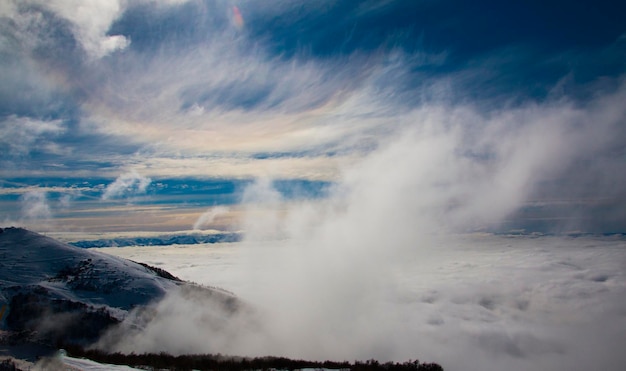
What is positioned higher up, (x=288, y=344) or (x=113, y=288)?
(x=113, y=288)

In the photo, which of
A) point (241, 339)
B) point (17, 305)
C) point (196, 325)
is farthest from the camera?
point (241, 339)

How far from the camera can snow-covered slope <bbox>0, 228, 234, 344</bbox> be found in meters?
71.1

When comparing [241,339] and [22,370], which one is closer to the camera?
[22,370]

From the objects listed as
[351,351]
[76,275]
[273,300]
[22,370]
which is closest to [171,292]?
[76,275]

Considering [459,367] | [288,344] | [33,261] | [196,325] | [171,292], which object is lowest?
[459,367]

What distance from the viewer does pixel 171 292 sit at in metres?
107

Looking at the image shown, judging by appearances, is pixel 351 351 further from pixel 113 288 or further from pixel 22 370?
pixel 22 370

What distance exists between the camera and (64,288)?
286ft

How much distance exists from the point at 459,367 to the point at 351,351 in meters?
53.8

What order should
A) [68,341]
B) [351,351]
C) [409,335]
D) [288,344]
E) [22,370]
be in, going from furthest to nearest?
[409,335]
[351,351]
[288,344]
[68,341]
[22,370]

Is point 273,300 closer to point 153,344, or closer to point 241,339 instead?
point 241,339

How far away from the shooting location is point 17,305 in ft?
242

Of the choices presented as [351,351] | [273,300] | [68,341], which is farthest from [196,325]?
[273,300]

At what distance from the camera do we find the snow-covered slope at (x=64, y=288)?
233 feet
